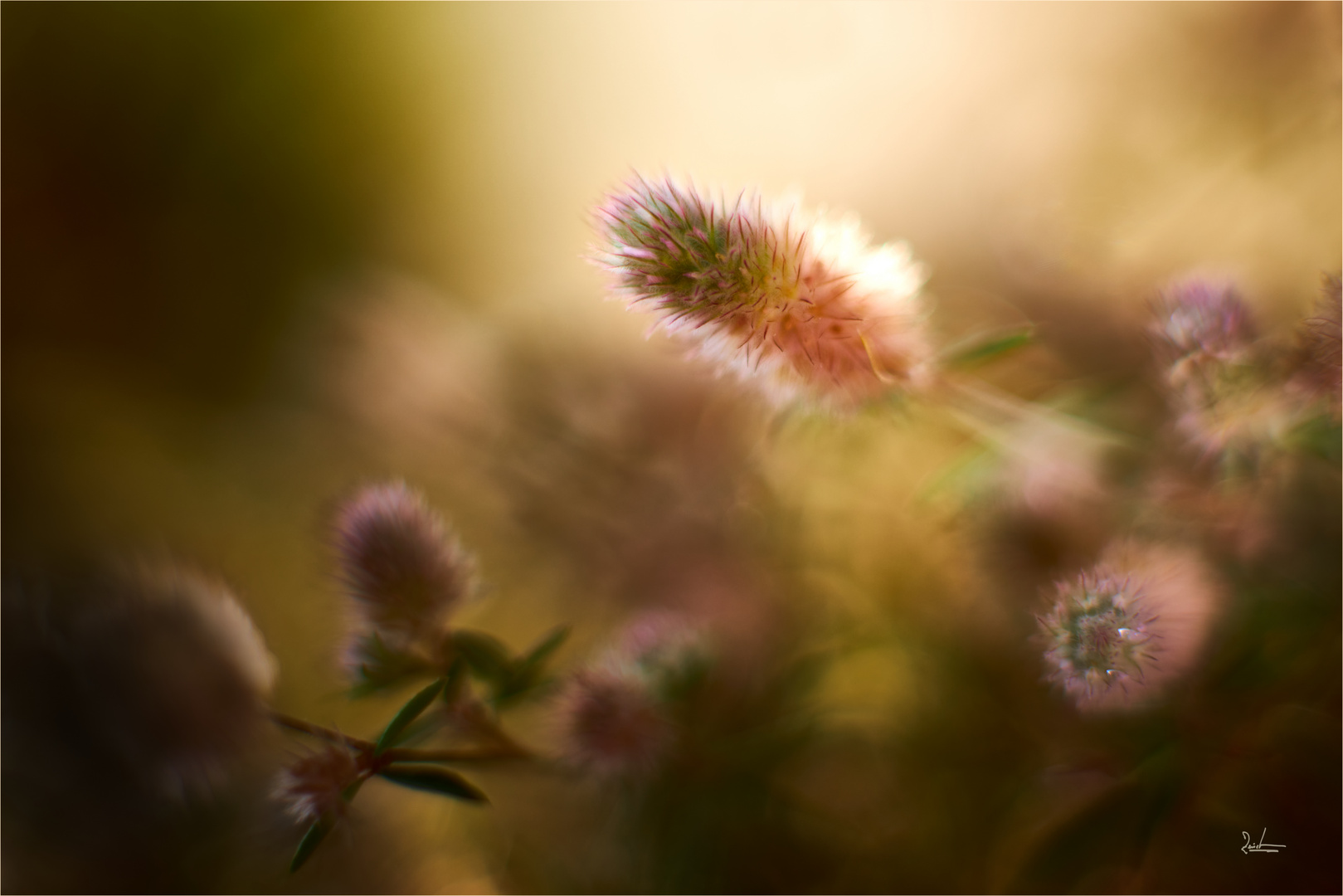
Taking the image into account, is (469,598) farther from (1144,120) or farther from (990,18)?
(990,18)

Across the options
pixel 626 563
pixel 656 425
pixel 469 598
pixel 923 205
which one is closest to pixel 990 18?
pixel 923 205

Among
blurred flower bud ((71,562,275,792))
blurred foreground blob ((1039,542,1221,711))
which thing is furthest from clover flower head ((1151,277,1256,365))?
blurred flower bud ((71,562,275,792))

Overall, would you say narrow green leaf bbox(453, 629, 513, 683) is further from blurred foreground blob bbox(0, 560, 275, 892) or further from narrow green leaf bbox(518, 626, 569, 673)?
blurred foreground blob bbox(0, 560, 275, 892)

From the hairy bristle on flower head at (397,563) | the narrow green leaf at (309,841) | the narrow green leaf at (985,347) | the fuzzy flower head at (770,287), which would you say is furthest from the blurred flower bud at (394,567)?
the narrow green leaf at (985,347)

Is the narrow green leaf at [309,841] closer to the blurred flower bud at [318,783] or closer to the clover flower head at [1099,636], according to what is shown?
the blurred flower bud at [318,783]

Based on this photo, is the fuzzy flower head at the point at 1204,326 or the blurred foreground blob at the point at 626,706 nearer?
the fuzzy flower head at the point at 1204,326

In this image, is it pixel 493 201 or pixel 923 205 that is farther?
pixel 493 201
